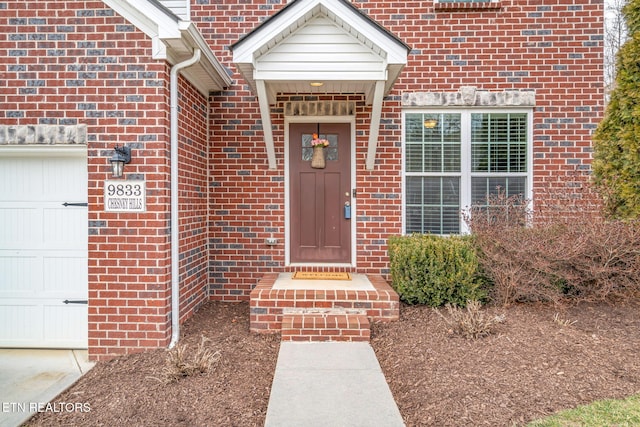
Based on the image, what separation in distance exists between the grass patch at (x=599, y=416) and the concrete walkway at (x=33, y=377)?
3576 mm

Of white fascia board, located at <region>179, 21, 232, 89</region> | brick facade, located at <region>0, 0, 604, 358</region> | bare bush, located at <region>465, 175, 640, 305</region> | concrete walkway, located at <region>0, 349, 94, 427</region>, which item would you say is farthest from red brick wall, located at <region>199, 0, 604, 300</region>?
concrete walkway, located at <region>0, 349, 94, 427</region>

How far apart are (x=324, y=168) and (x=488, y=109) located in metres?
2.54

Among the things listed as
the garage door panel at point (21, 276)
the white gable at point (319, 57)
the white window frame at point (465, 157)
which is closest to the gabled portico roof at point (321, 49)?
the white gable at point (319, 57)

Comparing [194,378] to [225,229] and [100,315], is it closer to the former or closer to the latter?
[100,315]

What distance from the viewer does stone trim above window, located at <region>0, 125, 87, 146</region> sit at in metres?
4.21

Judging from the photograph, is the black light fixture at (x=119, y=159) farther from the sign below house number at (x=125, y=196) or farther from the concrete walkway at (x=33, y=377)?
the concrete walkway at (x=33, y=377)

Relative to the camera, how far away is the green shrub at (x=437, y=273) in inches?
195

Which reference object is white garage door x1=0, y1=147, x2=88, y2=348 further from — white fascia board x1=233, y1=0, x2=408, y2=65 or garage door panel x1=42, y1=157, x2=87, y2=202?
white fascia board x1=233, y1=0, x2=408, y2=65

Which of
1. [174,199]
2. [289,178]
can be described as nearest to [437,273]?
[289,178]

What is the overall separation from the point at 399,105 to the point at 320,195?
68.1 inches

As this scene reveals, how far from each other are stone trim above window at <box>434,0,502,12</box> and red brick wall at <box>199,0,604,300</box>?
0.19ft

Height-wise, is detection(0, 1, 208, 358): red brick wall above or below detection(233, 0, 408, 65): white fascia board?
below

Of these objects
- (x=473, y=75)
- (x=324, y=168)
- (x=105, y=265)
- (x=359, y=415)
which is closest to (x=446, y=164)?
(x=473, y=75)

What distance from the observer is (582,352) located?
371 centimetres
